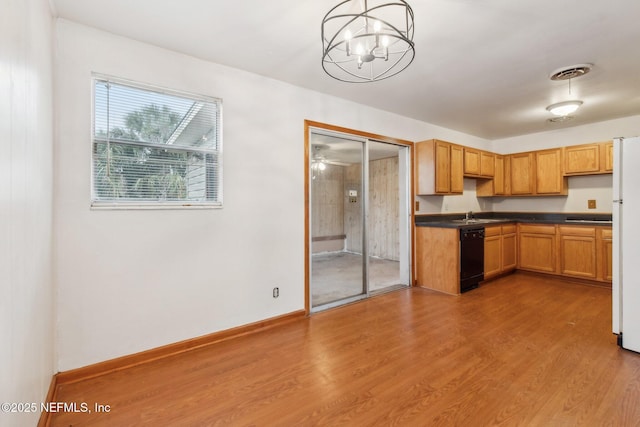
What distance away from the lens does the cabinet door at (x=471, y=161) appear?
4.86 m

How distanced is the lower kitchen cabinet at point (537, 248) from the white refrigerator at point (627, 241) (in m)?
2.56

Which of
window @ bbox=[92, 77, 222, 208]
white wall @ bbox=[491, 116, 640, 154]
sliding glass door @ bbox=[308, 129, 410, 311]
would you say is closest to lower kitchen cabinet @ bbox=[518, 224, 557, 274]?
white wall @ bbox=[491, 116, 640, 154]

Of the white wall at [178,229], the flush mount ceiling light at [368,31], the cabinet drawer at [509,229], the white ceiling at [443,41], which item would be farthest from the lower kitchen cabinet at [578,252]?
the white wall at [178,229]

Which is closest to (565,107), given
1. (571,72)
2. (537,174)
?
(571,72)

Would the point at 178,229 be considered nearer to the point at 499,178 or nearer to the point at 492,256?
the point at 492,256

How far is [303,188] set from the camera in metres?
3.34

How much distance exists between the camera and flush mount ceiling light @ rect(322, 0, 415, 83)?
175cm

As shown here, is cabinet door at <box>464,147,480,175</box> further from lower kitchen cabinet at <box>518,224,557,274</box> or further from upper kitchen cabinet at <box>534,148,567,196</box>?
lower kitchen cabinet at <box>518,224,557,274</box>

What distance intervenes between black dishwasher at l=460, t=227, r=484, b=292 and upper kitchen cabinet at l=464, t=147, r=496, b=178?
1125 millimetres

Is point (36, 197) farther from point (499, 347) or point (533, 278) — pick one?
point (533, 278)

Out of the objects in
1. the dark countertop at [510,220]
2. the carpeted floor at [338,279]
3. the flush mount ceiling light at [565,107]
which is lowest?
the carpeted floor at [338,279]

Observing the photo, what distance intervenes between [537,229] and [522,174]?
3.48 feet

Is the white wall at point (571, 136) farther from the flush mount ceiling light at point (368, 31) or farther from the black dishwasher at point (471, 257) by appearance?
the flush mount ceiling light at point (368, 31)

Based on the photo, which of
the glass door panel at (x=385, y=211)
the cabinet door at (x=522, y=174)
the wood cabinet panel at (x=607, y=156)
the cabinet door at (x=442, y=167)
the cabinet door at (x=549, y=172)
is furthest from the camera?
the glass door panel at (x=385, y=211)
